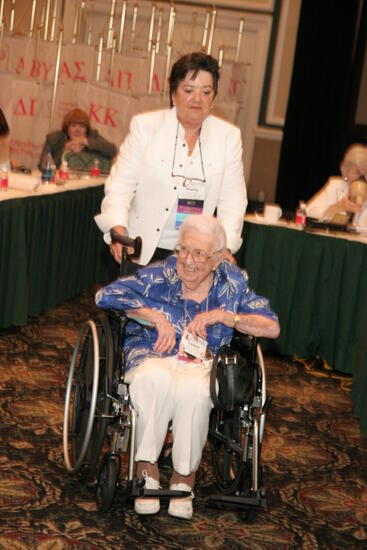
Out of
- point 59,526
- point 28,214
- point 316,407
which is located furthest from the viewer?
point 28,214

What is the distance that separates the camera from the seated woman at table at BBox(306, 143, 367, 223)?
18.0 ft

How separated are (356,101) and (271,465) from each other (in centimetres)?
630

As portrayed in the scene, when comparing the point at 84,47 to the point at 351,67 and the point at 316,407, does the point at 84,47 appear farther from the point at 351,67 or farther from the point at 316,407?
the point at 316,407

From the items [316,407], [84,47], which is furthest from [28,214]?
[84,47]

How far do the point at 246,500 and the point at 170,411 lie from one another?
0.37 m

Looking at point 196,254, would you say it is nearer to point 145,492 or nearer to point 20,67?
point 145,492

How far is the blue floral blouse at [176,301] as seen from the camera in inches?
123

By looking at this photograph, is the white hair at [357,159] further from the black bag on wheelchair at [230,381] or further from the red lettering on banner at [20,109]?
the red lettering on banner at [20,109]

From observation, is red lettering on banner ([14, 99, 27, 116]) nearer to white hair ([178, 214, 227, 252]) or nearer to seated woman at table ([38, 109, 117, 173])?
seated woman at table ([38, 109, 117, 173])

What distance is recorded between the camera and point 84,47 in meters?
8.62

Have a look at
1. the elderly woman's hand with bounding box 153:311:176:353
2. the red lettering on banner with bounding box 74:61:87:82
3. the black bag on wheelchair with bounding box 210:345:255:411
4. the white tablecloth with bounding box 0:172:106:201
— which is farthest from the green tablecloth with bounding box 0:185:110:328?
the red lettering on banner with bounding box 74:61:87:82

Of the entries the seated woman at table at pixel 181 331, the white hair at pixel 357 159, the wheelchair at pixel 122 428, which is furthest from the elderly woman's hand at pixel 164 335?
the white hair at pixel 357 159

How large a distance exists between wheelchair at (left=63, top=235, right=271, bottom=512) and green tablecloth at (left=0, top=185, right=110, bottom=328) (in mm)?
1815

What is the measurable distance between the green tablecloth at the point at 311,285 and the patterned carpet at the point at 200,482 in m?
0.27
